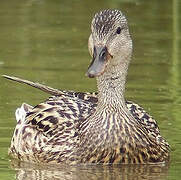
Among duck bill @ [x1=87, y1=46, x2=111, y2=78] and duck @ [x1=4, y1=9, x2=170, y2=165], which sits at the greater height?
duck bill @ [x1=87, y1=46, x2=111, y2=78]

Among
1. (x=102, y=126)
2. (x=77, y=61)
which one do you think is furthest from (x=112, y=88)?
(x=77, y=61)

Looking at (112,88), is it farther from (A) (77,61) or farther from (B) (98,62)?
(A) (77,61)

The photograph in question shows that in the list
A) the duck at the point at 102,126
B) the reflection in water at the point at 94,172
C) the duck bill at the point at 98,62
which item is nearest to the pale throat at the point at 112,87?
the duck at the point at 102,126

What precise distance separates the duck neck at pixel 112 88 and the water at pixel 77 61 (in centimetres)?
65

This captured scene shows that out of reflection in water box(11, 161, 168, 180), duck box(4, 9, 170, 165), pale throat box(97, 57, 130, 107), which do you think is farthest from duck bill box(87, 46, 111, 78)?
reflection in water box(11, 161, 168, 180)

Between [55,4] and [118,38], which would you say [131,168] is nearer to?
[118,38]

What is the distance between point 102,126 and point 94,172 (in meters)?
0.50

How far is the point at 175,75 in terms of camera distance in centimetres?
1538

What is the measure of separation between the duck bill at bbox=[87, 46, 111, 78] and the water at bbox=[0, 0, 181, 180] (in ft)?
3.25

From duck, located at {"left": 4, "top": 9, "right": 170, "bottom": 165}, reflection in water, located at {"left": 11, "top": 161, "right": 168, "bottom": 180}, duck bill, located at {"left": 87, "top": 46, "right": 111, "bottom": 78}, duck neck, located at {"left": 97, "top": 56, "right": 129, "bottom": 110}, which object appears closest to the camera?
duck bill, located at {"left": 87, "top": 46, "right": 111, "bottom": 78}

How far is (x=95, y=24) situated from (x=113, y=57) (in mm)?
355

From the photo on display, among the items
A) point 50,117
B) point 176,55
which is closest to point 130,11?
point 176,55

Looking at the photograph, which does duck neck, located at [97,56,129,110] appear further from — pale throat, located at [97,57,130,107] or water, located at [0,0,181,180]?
water, located at [0,0,181,180]

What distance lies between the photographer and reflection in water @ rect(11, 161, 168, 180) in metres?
10.7
